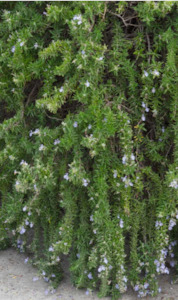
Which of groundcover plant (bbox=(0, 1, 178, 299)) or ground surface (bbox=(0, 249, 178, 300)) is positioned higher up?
groundcover plant (bbox=(0, 1, 178, 299))

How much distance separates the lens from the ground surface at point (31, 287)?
293 cm

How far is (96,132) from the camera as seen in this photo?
2.41 meters

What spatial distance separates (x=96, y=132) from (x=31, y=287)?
1.35 meters

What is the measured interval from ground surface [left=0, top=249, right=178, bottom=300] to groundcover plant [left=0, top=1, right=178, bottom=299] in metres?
0.08

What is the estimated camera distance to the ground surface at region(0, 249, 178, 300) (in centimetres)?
293

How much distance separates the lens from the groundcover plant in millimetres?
2500

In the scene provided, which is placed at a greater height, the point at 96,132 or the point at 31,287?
the point at 96,132

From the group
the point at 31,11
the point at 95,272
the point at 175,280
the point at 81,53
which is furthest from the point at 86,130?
the point at 175,280

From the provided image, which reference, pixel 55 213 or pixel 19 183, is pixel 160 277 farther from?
pixel 19 183

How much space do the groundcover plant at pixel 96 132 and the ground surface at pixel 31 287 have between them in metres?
0.08

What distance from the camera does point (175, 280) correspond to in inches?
119

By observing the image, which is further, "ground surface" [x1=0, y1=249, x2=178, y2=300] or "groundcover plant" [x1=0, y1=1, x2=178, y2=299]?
"ground surface" [x1=0, y1=249, x2=178, y2=300]

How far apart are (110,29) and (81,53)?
0.40 meters

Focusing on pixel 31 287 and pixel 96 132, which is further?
pixel 31 287
